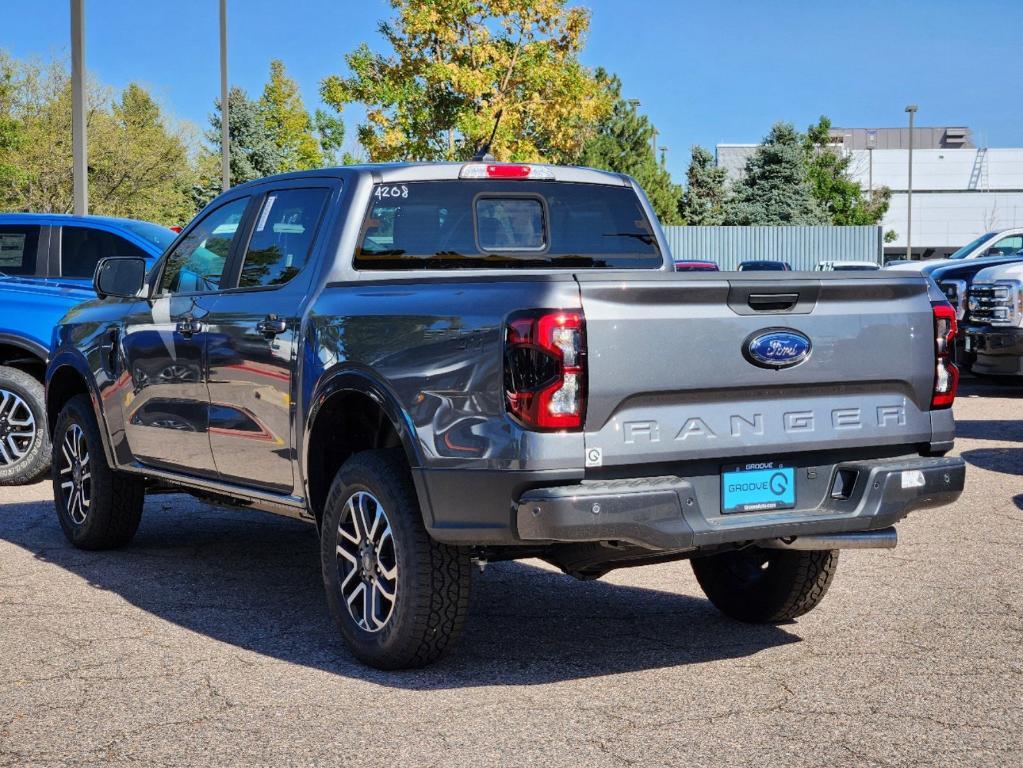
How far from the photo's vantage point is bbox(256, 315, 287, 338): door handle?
5875 mm

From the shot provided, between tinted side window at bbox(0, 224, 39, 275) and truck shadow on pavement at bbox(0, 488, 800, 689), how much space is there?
11.3 ft

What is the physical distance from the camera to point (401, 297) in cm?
519

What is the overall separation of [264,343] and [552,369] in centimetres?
188

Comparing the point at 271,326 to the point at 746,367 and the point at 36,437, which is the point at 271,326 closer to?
the point at 746,367

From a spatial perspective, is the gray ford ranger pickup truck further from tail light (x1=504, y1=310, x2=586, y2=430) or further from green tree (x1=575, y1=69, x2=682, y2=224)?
green tree (x1=575, y1=69, x2=682, y2=224)

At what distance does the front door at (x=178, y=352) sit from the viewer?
666 centimetres

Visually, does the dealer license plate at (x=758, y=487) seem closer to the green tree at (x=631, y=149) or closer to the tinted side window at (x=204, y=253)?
the tinted side window at (x=204, y=253)

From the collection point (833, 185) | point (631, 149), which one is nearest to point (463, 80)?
point (631, 149)

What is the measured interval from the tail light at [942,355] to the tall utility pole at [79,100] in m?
13.1

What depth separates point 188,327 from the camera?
670cm

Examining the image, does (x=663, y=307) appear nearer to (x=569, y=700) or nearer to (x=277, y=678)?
(x=569, y=700)

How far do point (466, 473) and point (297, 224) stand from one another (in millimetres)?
1955

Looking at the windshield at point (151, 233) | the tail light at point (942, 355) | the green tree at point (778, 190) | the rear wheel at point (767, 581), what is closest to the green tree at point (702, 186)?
the green tree at point (778, 190)

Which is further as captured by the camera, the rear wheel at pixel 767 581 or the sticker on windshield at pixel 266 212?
the sticker on windshield at pixel 266 212
